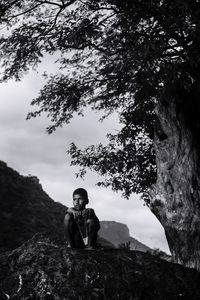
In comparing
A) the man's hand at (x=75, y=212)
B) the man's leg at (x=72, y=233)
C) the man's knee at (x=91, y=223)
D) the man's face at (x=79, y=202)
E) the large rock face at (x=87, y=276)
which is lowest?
the large rock face at (x=87, y=276)

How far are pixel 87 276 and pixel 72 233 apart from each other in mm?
1011

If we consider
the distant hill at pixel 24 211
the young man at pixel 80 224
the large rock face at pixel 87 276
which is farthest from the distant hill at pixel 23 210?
the large rock face at pixel 87 276

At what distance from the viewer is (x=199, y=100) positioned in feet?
38.9

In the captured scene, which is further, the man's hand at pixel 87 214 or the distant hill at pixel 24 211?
the distant hill at pixel 24 211

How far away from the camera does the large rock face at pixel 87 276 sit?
5.82 metres

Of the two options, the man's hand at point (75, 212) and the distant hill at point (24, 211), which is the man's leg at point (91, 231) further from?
the distant hill at point (24, 211)

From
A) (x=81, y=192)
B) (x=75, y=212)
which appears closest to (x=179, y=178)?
(x=81, y=192)

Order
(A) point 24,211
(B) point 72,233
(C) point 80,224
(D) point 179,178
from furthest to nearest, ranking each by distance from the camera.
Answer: (A) point 24,211
(D) point 179,178
(C) point 80,224
(B) point 72,233

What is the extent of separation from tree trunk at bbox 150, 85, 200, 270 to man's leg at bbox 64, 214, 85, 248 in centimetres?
445

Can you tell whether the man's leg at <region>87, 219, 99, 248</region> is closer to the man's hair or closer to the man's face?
the man's face

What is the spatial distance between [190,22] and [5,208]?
100 feet

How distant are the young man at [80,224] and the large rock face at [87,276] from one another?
14.6 inches

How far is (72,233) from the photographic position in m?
6.91

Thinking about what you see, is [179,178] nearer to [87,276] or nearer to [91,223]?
[91,223]
